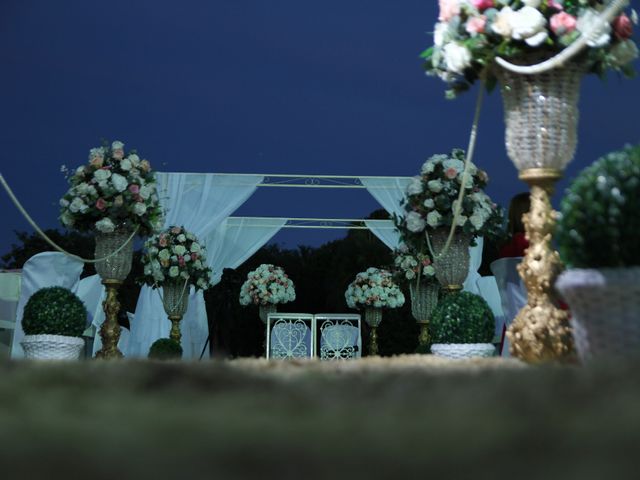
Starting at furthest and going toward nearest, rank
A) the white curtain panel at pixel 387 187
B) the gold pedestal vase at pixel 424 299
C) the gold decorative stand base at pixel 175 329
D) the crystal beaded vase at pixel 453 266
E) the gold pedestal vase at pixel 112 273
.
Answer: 1. the white curtain panel at pixel 387 187
2. the gold decorative stand base at pixel 175 329
3. the gold pedestal vase at pixel 424 299
4. the gold pedestal vase at pixel 112 273
5. the crystal beaded vase at pixel 453 266

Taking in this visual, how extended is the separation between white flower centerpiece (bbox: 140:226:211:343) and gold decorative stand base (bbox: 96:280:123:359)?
2.01 m

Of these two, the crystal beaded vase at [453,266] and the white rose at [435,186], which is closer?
the crystal beaded vase at [453,266]

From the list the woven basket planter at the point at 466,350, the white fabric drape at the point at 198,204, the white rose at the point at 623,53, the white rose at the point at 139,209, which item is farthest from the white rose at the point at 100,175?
the white fabric drape at the point at 198,204

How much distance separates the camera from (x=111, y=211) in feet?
15.8

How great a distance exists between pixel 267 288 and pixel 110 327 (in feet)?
16.0

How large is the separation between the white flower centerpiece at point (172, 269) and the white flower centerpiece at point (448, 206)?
242cm

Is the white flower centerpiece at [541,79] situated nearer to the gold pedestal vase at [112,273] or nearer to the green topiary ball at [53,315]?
the green topiary ball at [53,315]

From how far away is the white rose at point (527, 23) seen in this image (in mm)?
2736

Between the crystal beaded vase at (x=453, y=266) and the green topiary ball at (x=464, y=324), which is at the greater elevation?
the crystal beaded vase at (x=453, y=266)

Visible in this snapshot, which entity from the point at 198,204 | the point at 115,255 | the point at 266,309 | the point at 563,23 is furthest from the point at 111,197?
the point at 266,309

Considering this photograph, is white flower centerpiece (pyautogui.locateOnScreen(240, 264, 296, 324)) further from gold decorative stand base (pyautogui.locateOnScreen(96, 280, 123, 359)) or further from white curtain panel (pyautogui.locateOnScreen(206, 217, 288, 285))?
gold decorative stand base (pyautogui.locateOnScreen(96, 280, 123, 359))

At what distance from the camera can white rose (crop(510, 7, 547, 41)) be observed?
2.74 metres

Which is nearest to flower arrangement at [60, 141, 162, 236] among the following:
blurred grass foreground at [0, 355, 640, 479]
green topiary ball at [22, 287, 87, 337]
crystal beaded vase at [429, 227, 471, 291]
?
green topiary ball at [22, 287, 87, 337]

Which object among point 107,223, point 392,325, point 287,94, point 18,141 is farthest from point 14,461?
point 287,94
